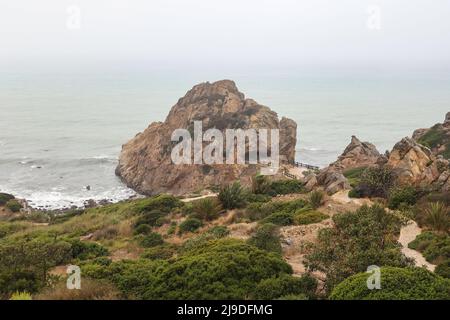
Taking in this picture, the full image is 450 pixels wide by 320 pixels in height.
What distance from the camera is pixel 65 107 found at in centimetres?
12638

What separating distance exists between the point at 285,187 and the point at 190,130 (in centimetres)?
3168

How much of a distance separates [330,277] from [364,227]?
111 inches

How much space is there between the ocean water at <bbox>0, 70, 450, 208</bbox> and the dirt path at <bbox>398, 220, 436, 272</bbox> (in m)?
40.0

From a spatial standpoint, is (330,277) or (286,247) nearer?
(330,277)

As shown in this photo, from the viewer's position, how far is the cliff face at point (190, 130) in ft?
166

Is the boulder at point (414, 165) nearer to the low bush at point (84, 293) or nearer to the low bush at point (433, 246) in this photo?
the low bush at point (433, 246)

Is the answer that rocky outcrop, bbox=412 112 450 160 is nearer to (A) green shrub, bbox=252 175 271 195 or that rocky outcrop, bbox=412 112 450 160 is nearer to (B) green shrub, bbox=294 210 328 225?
(A) green shrub, bbox=252 175 271 195

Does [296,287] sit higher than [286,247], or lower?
higher

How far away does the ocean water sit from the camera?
59156 mm

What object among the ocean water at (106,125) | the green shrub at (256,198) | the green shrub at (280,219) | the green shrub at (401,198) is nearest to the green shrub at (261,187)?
the green shrub at (256,198)
